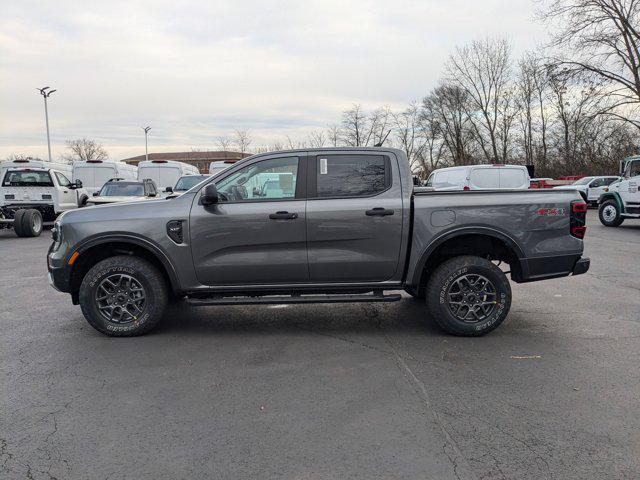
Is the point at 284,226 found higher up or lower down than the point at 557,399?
higher up

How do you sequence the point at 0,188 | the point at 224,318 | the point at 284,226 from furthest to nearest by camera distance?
1. the point at 0,188
2. the point at 224,318
3. the point at 284,226

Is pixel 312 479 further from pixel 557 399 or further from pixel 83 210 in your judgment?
pixel 83 210

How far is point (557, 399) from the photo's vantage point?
3.69 meters

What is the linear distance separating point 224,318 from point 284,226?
158 centimetres

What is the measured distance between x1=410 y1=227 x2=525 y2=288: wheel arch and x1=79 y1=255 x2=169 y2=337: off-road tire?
2.59 m

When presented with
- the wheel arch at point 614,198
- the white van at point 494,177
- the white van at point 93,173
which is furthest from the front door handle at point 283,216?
the white van at point 93,173

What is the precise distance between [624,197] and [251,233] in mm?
15614

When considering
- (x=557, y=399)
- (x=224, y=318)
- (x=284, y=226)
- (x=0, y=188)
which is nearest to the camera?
(x=557, y=399)

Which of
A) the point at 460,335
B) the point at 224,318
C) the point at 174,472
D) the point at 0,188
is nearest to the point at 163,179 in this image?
the point at 0,188

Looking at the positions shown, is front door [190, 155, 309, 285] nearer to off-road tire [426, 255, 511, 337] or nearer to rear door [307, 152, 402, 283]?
rear door [307, 152, 402, 283]

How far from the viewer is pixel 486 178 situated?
1498 centimetres

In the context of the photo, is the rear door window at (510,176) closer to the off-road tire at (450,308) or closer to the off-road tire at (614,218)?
the off-road tire at (614,218)

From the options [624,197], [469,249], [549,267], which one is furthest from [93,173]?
[549,267]

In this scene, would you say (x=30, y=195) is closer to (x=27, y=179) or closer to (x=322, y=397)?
(x=27, y=179)
